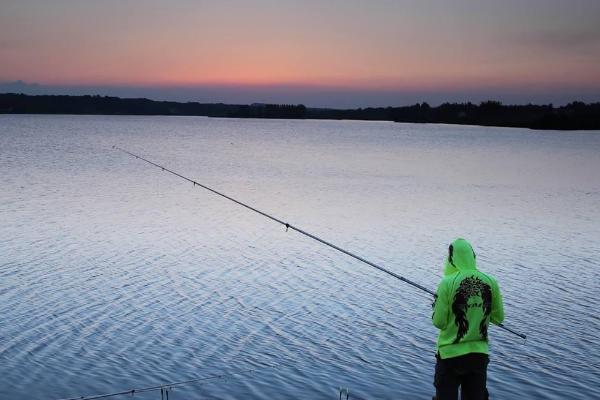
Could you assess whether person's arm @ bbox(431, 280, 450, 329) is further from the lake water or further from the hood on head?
the lake water

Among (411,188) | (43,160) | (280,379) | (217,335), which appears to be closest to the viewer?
(280,379)

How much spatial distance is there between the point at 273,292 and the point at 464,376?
9464mm

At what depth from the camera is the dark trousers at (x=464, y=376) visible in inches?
213

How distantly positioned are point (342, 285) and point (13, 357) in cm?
770

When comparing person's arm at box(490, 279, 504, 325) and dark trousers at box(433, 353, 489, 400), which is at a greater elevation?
person's arm at box(490, 279, 504, 325)

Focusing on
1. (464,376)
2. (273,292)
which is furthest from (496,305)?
(273,292)

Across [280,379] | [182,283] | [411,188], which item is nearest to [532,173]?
[411,188]

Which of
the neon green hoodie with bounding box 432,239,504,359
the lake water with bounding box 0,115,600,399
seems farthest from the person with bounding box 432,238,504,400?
the lake water with bounding box 0,115,600,399

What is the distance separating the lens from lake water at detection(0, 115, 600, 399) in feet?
32.3

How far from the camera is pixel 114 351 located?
34.9ft

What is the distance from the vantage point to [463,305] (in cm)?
526

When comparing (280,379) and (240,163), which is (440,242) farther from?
(240,163)

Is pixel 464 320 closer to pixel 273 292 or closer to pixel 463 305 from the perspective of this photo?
pixel 463 305

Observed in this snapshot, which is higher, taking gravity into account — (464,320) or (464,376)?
(464,320)
